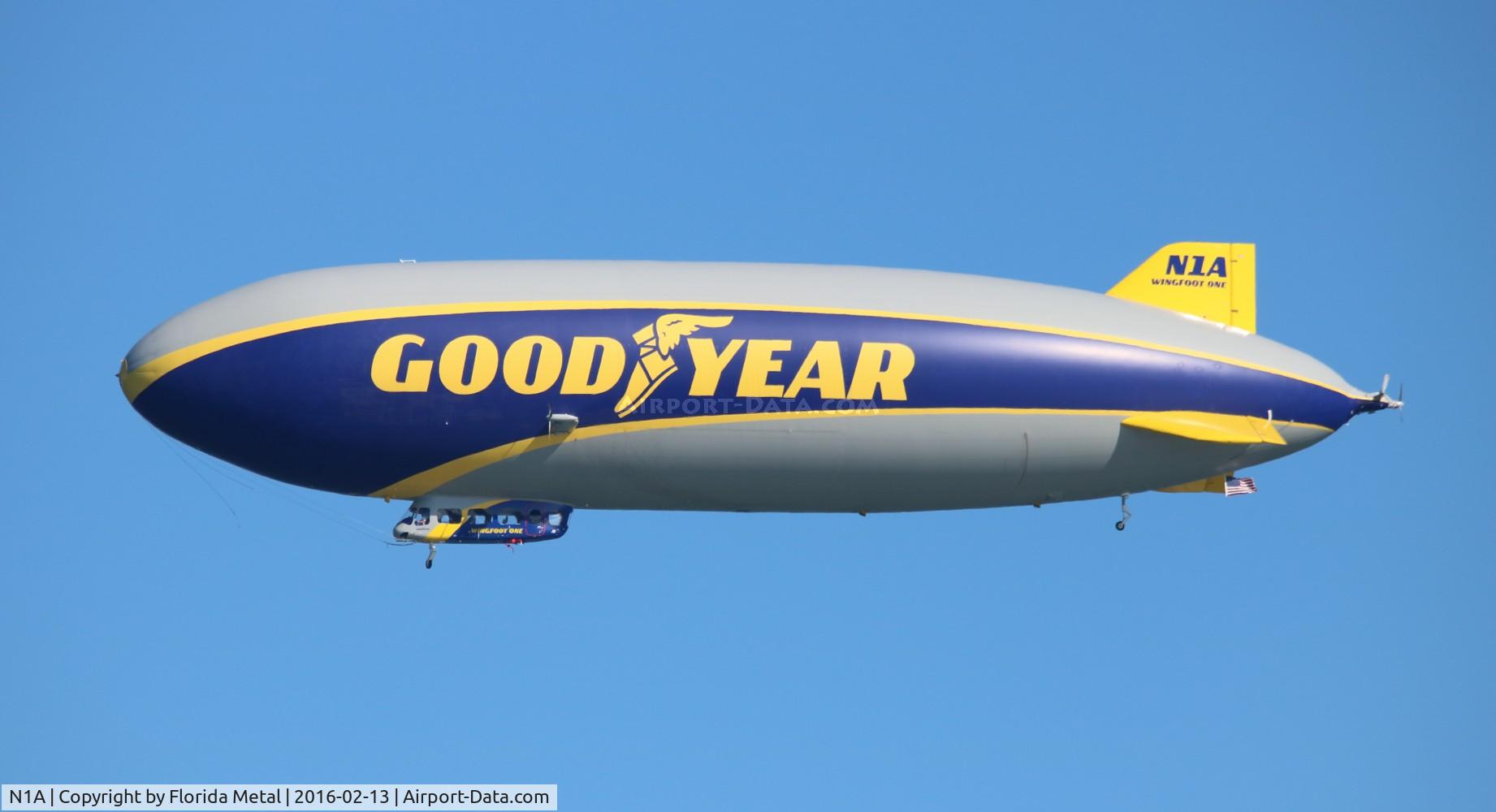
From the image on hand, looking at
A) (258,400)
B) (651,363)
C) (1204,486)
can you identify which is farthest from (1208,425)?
(258,400)

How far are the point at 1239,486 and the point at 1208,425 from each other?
2048 millimetres

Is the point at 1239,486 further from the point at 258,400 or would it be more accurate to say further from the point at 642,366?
the point at 258,400

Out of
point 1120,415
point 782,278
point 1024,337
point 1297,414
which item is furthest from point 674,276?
point 1297,414

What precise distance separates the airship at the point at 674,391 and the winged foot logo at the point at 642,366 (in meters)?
0.03

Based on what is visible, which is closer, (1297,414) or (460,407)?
(460,407)

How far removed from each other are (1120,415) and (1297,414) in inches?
119

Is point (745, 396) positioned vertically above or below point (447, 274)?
below

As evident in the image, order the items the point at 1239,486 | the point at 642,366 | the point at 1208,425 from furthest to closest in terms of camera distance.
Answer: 1. the point at 1239,486
2. the point at 1208,425
3. the point at 642,366

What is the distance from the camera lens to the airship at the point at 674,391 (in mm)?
27078

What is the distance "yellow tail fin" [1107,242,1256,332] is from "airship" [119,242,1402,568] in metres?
1.29

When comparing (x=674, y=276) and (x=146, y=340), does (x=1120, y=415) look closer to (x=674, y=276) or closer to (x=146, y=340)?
(x=674, y=276)

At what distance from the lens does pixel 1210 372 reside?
1126 inches

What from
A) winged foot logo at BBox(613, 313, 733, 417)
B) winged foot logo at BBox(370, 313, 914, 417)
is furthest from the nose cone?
winged foot logo at BBox(613, 313, 733, 417)

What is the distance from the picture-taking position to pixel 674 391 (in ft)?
88.8
